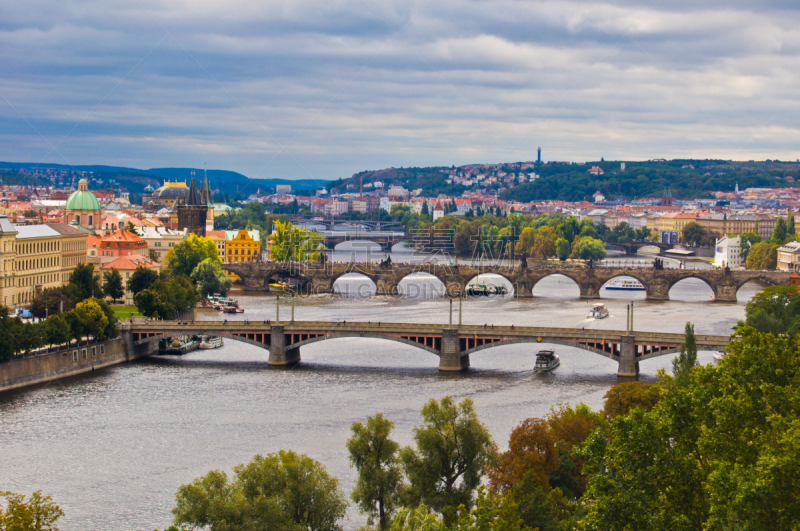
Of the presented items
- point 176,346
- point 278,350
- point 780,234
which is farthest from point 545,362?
point 780,234

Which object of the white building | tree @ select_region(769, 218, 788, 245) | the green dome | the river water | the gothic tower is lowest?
the river water

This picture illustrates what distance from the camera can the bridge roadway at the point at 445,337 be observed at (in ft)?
129

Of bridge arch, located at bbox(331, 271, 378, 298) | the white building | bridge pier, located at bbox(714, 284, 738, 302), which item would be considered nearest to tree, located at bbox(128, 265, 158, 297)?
bridge arch, located at bbox(331, 271, 378, 298)

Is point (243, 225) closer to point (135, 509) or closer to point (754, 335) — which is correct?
point (135, 509)

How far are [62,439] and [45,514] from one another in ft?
44.5

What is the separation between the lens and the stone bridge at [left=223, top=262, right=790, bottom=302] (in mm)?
69125

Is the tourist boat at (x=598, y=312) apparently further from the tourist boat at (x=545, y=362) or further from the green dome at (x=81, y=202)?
the green dome at (x=81, y=202)

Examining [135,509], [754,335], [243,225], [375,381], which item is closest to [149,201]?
[243,225]

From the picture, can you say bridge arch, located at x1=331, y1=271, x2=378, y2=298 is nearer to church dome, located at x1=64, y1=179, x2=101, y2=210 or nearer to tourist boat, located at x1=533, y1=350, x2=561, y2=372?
church dome, located at x1=64, y1=179, x2=101, y2=210

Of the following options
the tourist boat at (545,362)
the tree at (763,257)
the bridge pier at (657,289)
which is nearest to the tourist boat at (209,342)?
the tourist boat at (545,362)

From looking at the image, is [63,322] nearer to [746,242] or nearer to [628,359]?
[628,359]

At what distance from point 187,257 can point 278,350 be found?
1191 inches

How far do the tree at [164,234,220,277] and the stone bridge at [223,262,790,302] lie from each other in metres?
3.04

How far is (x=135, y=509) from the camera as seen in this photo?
78.4 ft
